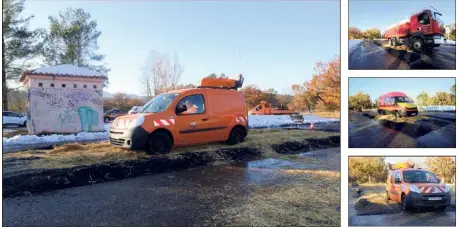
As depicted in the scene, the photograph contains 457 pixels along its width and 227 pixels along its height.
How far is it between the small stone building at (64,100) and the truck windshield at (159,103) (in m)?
0.58

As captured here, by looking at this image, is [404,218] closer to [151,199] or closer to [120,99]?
[151,199]

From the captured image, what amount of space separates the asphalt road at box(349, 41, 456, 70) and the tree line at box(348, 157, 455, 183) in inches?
40.3

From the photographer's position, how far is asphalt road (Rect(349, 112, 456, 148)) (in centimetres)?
368

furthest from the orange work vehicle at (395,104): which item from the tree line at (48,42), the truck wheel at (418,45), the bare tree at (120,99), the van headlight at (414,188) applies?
the tree line at (48,42)

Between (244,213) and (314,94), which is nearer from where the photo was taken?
(244,213)

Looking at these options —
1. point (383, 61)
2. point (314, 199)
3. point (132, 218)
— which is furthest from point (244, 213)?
point (383, 61)

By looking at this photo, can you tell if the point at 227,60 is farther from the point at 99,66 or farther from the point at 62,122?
the point at 62,122

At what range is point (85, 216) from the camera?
318 cm

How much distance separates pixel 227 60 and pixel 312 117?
52.2 inches

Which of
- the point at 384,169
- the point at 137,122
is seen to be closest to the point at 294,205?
the point at 384,169

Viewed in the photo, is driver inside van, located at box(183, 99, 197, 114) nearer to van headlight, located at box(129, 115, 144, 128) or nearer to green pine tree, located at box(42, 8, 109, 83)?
van headlight, located at box(129, 115, 144, 128)

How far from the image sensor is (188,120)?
4.32 meters

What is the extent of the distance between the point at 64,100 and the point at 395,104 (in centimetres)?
390

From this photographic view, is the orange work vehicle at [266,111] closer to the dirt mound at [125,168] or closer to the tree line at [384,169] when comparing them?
the dirt mound at [125,168]
